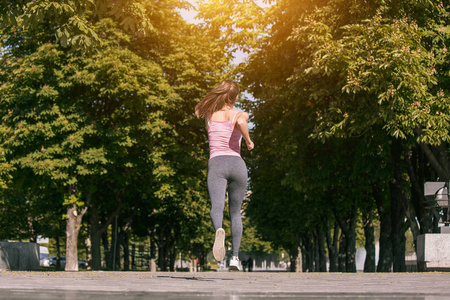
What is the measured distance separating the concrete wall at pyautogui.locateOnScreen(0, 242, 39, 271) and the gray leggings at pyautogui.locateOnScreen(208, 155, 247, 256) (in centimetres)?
724

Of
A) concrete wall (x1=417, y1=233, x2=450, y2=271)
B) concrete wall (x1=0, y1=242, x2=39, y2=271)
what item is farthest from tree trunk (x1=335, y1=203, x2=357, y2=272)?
concrete wall (x1=417, y1=233, x2=450, y2=271)

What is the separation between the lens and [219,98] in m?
7.66

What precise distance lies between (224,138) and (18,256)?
8.00 meters

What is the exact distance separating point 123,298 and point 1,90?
75.2ft

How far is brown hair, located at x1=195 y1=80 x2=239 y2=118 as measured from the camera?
7652 millimetres

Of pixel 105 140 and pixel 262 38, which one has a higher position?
pixel 262 38

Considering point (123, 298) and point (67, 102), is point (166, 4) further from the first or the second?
point (123, 298)

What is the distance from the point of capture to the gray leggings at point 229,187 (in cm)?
743

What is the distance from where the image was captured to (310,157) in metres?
21.4

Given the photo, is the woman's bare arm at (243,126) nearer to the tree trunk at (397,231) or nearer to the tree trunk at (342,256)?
the tree trunk at (397,231)

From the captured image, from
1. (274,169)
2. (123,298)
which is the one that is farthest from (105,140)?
(123,298)

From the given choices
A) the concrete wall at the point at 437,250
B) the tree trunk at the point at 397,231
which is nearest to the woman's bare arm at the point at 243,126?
the concrete wall at the point at 437,250

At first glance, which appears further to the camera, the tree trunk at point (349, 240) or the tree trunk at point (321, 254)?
the tree trunk at point (321, 254)

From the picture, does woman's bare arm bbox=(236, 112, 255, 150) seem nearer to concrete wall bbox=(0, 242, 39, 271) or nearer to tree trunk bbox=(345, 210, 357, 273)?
concrete wall bbox=(0, 242, 39, 271)
